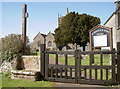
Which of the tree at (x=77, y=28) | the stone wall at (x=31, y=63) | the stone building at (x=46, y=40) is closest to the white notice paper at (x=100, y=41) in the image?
the stone wall at (x=31, y=63)

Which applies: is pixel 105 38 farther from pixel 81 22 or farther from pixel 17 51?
pixel 81 22

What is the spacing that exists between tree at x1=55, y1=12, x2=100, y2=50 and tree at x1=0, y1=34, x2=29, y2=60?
96.2 ft

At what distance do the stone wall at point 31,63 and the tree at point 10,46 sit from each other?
2.64ft

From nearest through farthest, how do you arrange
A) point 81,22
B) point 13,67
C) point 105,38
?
point 13,67 < point 105,38 < point 81,22

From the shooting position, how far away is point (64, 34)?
42.2 meters

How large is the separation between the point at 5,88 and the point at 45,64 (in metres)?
2.19

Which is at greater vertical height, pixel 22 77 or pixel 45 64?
pixel 45 64

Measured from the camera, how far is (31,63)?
893cm

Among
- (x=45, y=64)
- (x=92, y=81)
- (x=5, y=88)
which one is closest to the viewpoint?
(x=5, y=88)

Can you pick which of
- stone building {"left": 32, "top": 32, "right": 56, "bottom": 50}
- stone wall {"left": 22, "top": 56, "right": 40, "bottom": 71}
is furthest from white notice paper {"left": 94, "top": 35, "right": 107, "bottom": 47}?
stone building {"left": 32, "top": 32, "right": 56, "bottom": 50}

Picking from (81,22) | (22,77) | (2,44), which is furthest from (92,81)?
(81,22)

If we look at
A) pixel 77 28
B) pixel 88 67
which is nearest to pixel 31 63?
pixel 88 67

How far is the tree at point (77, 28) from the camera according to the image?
39031 millimetres

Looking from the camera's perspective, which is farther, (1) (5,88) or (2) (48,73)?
(2) (48,73)
